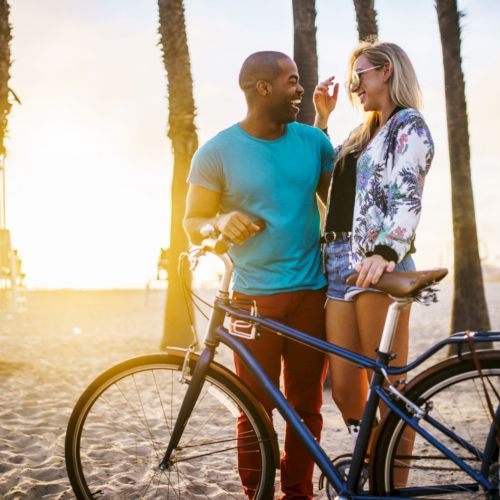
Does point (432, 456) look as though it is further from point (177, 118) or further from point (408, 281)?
point (177, 118)

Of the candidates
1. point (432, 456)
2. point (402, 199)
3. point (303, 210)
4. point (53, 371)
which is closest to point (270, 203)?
point (303, 210)

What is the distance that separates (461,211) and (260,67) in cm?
820

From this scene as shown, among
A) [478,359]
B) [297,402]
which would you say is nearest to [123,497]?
[297,402]

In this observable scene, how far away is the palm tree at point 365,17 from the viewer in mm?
9445

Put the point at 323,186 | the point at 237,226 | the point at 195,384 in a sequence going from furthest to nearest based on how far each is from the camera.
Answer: the point at 323,186, the point at 195,384, the point at 237,226

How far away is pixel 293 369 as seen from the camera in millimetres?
3160

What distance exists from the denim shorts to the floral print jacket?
73 millimetres

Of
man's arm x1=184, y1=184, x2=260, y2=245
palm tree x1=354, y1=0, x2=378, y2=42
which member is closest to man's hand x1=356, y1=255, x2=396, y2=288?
man's arm x1=184, y1=184, x2=260, y2=245

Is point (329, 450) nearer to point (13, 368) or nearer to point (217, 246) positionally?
point (217, 246)

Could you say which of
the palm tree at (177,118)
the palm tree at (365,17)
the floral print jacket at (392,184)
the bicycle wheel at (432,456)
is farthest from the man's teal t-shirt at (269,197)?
the palm tree at (177,118)

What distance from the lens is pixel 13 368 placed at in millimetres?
10102

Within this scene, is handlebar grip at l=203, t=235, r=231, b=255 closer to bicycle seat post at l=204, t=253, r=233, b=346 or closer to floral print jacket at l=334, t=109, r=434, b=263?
bicycle seat post at l=204, t=253, r=233, b=346

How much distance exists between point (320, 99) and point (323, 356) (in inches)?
57.0

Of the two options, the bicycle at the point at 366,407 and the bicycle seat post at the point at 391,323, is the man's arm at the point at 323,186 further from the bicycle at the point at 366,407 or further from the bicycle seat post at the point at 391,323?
the bicycle seat post at the point at 391,323
